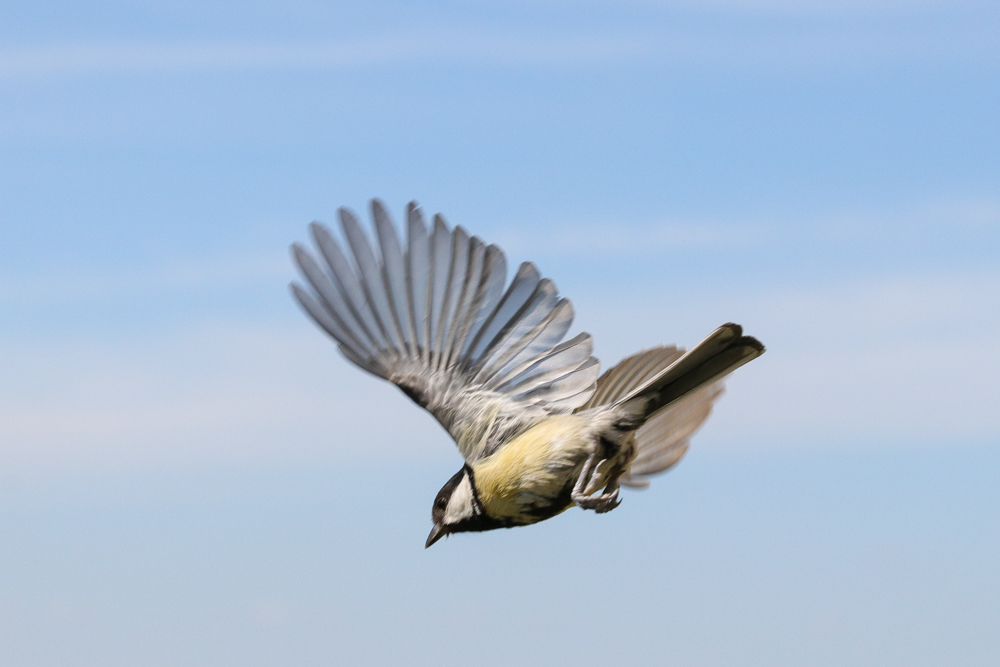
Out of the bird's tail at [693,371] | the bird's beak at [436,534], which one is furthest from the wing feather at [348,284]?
the bird's tail at [693,371]

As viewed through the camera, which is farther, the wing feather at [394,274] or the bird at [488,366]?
the wing feather at [394,274]

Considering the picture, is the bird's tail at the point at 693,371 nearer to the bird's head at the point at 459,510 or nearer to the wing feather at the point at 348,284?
the bird's head at the point at 459,510

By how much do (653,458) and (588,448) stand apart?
136cm

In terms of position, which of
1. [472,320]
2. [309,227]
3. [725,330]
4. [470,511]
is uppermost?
[309,227]

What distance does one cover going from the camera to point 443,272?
23.4 ft

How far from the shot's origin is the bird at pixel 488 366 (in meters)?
6.66

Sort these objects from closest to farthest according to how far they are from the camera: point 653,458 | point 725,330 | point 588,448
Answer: point 725,330 → point 588,448 → point 653,458

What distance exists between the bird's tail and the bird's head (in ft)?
3.09

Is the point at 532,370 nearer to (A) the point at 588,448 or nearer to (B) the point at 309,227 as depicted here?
(A) the point at 588,448

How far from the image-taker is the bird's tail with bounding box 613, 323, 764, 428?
6.25 metres

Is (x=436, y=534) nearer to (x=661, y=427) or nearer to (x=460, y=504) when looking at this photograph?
(x=460, y=504)

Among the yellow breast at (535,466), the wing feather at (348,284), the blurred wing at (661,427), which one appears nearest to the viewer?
the yellow breast at (535,466)

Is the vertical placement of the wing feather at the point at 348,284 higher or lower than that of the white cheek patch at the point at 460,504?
higher

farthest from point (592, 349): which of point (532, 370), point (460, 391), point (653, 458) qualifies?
point (653, 458)
